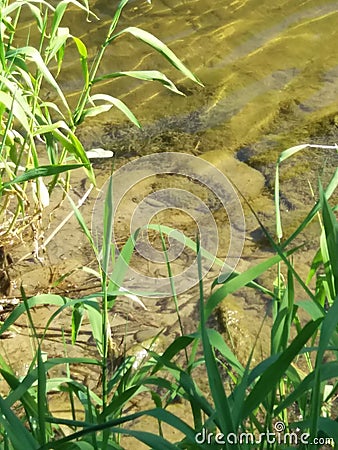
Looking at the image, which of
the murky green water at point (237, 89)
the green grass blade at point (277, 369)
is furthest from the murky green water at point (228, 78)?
the green grass blade at point (277, 369)

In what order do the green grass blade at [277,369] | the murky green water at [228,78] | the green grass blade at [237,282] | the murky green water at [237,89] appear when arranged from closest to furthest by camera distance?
1. the green grass blade at [277,369]
2. the green grass blade at [237,282]
3. the murky green water at [237,89]
4. the murky green water at [228,78]

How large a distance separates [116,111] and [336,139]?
3.00 feet

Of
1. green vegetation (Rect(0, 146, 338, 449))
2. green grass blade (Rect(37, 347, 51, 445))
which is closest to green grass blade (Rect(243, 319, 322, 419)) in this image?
green vegetation (Rect(0, 146, 338, 449))

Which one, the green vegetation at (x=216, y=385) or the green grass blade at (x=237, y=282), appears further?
the green grass blade at (x=237, y=282)

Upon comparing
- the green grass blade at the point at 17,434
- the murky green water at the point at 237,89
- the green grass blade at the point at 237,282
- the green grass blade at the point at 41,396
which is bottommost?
the green grass blade at the point at 17,434

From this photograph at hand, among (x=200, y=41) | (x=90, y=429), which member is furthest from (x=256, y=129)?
(x=90, y=429)

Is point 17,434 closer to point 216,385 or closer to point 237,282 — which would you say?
point 216,385

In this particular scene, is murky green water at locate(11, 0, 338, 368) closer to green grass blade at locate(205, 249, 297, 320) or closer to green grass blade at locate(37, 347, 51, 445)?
green grass blade at locate(205, 249, 297, 320)

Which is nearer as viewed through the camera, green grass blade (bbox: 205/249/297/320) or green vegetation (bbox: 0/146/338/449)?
green vegetation (bbox: 0/146/338/449)

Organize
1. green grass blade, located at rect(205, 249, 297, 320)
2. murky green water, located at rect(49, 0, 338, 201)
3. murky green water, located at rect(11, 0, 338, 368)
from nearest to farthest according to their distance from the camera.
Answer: green grass blade, located at rect(205, 249, 297, 320) < murky green water, located at rect(11, 0, 338, 368) < murky green water, located at rect(49, 0, 338, 201)

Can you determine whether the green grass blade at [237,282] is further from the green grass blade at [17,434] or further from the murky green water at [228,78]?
the murky green water at [228,78]

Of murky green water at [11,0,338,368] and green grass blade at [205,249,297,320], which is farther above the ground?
murky green water at [11,0,338,368]

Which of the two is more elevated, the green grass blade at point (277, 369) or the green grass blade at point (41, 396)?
the green grass blade at point (41, 396)

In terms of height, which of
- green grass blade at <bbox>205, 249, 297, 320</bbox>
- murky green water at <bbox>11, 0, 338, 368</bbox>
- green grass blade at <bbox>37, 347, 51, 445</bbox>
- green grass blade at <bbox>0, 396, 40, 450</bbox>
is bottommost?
green grass blade at <bbox>0, 396, 40, 450</bbox>
